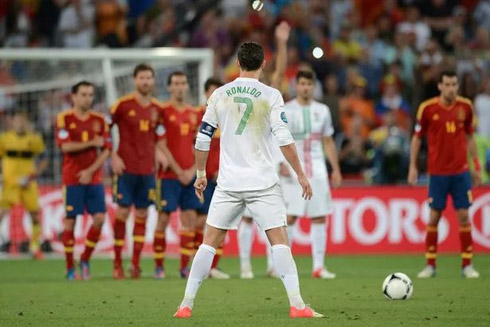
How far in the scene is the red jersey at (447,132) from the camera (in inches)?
599

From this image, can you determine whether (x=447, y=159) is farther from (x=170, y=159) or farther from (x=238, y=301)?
(x=238, y=301)

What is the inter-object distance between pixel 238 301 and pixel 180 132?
13.2ft

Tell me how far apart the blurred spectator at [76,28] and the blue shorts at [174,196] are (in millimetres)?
9486

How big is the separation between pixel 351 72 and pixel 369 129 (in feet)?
5.22

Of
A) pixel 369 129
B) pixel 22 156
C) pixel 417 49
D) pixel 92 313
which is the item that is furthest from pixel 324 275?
pixel 417 49

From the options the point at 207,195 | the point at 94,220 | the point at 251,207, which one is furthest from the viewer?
the point at 207,195

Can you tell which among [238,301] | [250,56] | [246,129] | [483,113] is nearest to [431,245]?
[238,301]

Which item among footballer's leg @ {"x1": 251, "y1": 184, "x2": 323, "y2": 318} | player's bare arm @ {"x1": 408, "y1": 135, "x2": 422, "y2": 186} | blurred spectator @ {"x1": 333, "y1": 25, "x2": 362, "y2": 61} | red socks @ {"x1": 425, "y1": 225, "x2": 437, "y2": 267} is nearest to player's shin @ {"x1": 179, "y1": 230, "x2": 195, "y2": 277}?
player's bare arm @ {"x1": 408, "y1": 135, "x2": 422, "y2": 186}

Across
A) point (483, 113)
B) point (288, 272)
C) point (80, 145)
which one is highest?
point (483, 113)

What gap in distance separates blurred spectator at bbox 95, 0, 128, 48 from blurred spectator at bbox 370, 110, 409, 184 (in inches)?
239

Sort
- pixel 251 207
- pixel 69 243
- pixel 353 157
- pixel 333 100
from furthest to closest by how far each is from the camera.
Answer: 1. pixel 333 100
2. pixel 353 157
3. pixel 69 243
4. pixel 251 207

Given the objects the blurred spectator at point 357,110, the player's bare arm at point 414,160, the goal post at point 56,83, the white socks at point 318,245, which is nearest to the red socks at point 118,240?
the white socks at point 318,245

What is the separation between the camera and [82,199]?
1527cm

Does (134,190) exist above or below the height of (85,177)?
below
